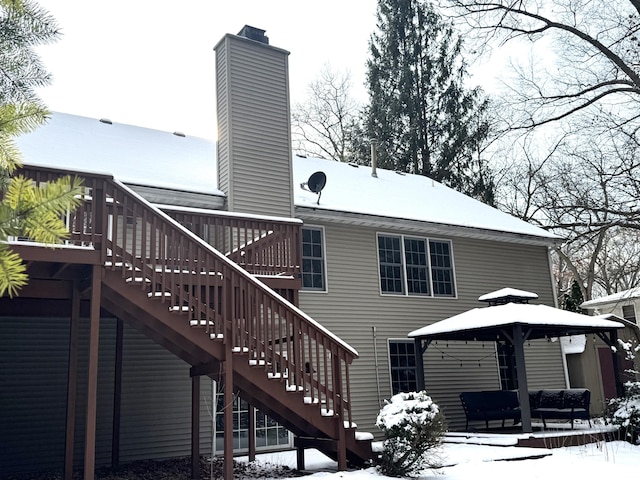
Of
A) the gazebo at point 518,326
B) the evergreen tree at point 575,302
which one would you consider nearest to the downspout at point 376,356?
the gazebo at point 518,326

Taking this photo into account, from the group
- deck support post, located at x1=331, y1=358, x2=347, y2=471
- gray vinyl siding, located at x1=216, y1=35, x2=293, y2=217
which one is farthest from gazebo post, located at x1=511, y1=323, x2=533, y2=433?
gray vinyl siding, located at x1=216, y1=35, x2=293, y2=217

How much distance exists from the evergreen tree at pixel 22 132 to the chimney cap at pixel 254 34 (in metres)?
11.0

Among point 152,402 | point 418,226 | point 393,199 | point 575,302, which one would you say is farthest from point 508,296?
point 575,302

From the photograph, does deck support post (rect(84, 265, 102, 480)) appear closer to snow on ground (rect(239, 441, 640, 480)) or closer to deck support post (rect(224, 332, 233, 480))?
deck support post (rect(224, 332, 233, 480))

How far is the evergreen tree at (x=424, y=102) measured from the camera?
28391 millimetres

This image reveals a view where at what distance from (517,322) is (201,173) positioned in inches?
266

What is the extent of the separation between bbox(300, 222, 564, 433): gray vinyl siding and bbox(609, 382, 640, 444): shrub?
10.9 ft

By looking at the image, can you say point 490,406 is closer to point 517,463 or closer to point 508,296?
point 508,296

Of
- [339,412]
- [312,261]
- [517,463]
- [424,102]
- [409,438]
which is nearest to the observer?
[409,438]

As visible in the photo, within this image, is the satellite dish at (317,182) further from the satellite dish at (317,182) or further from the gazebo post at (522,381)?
the gazebo post at (522,381)

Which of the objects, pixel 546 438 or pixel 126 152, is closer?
pixel 546 438

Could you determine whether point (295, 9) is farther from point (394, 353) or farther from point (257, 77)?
point (394, 353)

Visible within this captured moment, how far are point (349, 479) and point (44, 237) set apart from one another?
6.00m

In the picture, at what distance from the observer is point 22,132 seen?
2.04m
